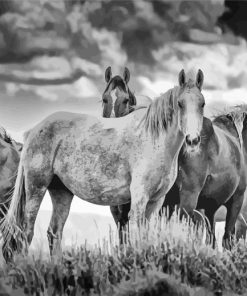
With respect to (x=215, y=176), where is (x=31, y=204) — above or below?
below

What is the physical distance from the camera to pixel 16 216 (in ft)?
19.9

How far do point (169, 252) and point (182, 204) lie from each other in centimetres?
120

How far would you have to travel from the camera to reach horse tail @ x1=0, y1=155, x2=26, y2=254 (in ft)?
19.3

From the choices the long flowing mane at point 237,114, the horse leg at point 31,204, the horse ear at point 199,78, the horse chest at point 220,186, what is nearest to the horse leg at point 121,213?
the horse leg at point 31,204

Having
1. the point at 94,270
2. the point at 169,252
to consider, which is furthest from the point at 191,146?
the point at 94,270

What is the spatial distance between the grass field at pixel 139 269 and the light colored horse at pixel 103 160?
0.98 feet

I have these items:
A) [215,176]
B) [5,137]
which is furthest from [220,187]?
[5,137]

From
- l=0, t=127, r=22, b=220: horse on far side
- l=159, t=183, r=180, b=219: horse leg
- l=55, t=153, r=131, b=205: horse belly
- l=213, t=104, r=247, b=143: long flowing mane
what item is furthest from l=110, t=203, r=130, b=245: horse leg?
l=213, t=104, r=247, b=143: long flowing mane

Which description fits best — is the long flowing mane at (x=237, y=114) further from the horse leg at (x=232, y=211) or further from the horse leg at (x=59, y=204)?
→ the horse leg at (x=59, y=204)

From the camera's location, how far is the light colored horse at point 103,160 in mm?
5495

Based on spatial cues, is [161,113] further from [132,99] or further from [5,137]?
[5,137]

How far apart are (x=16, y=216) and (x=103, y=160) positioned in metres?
1.04

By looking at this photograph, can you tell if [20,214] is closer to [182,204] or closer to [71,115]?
[71,115]

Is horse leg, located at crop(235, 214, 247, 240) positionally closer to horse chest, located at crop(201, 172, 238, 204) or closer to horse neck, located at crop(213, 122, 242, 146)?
horse chest, located at crop(201, 172, 238, 204)
